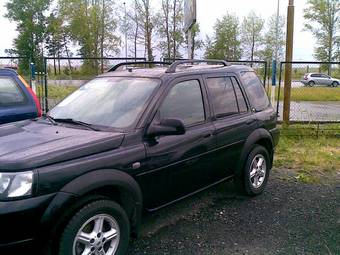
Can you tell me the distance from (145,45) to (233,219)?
100 ft

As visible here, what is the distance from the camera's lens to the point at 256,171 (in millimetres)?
5320

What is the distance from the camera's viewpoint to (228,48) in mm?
43594

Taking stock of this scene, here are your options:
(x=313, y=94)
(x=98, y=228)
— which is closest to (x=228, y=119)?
(x=98, y=228)

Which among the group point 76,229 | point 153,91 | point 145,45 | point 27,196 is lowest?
point 76,229

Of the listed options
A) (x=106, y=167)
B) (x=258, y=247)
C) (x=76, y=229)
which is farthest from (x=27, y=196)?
(x=258, y=247)

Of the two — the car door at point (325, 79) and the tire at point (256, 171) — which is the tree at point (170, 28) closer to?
the car door at point (325, 79)

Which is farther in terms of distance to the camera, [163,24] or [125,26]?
[125,26]

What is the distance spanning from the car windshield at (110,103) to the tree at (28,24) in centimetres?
4886

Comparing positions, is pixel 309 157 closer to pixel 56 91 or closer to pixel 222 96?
pixel 222 96

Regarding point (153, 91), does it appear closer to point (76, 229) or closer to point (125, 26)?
point (76, 229)

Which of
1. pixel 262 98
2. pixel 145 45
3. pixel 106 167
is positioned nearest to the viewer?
pixel 106 167

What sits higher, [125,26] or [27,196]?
[125,26]

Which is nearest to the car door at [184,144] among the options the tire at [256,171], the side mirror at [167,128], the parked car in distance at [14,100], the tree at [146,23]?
the side mirror at [167,128]

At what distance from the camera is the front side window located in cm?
396
